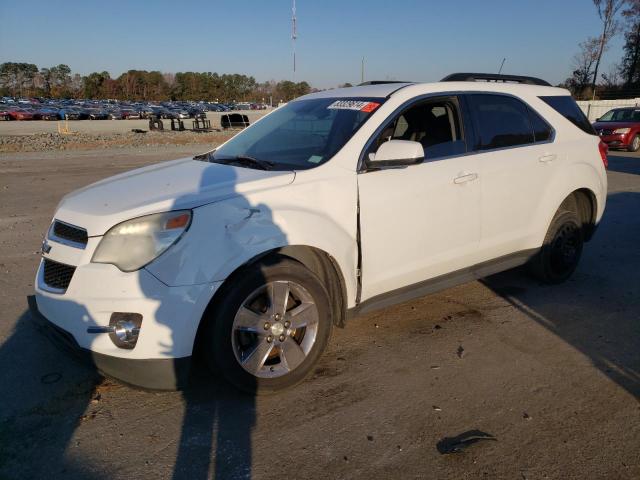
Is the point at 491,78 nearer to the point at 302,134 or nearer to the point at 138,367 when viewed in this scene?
the point at 302,134

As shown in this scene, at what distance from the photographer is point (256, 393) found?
10.0 ft

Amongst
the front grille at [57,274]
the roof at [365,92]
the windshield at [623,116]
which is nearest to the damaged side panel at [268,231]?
the front grille at [57,274]

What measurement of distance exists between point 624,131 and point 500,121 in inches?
705

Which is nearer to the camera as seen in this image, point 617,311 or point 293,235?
point 293,235

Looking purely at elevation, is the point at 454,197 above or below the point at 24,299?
above

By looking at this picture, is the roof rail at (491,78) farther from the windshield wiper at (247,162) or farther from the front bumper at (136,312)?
the front bumper at (136,312)

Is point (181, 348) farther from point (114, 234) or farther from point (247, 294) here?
point (114, 234)

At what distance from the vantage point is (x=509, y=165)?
415cm

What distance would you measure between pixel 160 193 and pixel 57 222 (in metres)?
0.69

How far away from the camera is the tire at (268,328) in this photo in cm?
285

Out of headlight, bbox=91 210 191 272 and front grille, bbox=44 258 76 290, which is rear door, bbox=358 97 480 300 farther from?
front grille, bbox=44 258 76 290

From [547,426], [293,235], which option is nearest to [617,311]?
[547,426]

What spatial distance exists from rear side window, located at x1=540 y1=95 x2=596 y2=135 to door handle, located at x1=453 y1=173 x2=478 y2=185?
4.61 ft

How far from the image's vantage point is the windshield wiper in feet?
11.5
